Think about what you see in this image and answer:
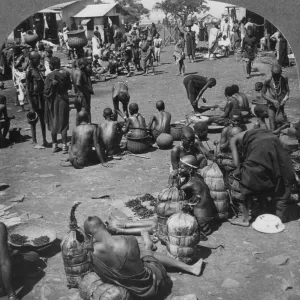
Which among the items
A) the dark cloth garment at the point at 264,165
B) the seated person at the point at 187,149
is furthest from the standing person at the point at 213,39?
the dark cloth garment at the point at 264,165

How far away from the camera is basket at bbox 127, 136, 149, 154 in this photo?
390 inches

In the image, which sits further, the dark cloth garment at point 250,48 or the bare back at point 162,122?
the dark cloth garment at point 250,48

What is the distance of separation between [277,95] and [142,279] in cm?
644

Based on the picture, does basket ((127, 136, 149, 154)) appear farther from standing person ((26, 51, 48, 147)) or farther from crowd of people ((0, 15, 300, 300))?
standing person ((26, 51, 48, 147))

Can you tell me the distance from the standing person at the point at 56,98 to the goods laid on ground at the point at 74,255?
207 inches

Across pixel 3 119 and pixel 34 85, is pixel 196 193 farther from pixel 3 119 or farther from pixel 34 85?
pixel 3 119

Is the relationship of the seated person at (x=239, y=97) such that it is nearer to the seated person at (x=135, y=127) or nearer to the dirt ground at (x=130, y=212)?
the dirt ground at (x=130, y=212)

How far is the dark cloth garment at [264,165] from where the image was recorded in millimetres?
6355

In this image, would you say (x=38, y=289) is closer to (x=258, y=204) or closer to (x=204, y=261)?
(x=204, y=261)

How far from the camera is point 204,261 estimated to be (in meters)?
5.73

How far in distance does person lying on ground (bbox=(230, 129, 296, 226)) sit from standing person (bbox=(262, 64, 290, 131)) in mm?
3569

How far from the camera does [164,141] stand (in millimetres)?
10125

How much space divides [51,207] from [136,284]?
10.4 feet

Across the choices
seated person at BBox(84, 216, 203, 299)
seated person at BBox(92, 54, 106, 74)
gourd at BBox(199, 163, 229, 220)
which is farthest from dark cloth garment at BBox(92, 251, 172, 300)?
seated person at BBox(92, 54, 106, 74)
